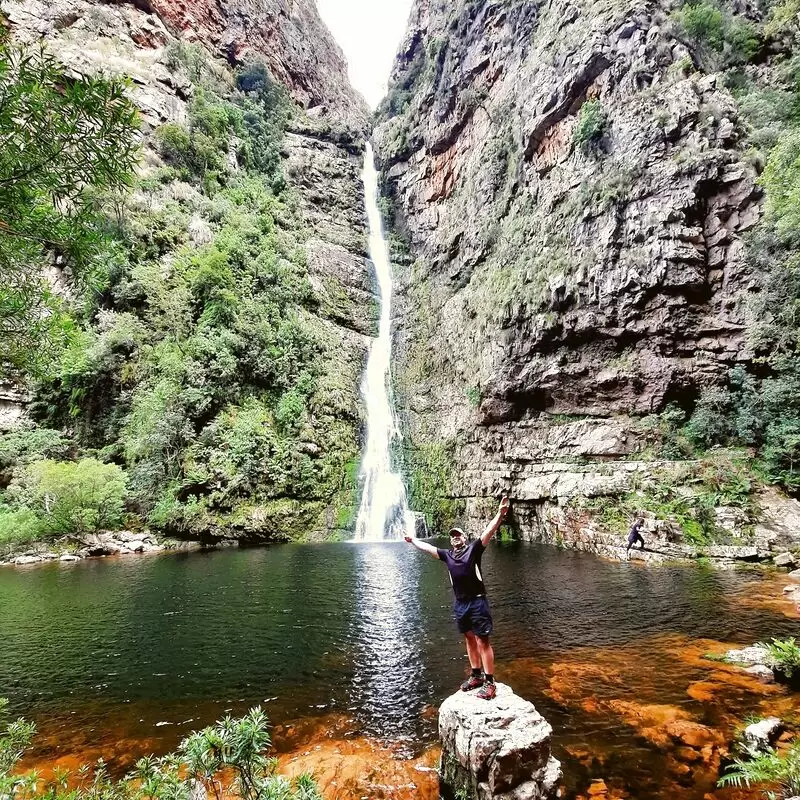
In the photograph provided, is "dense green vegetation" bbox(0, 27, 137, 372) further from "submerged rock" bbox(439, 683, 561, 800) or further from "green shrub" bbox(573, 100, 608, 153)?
"green shrub" bbox(573, 100, 608, 153)

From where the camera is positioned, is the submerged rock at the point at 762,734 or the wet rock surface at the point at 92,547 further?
the wet rock surface at the point at 92,547

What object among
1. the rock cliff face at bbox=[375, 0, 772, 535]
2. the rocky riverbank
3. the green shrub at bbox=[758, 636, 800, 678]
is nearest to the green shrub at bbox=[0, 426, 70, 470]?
the rocky riverbank

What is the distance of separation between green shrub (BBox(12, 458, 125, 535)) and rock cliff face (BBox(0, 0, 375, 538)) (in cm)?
771

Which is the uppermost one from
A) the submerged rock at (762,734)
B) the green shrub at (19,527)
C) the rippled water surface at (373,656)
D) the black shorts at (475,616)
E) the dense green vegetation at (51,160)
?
the dense green vegetation at (51,160)

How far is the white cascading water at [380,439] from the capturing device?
30.3 metres

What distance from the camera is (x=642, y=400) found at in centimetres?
2261

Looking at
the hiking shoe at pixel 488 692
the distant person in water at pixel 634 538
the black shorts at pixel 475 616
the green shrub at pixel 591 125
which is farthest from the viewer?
the green shrub at pixel 591 125

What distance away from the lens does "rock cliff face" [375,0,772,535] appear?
71.5 feet

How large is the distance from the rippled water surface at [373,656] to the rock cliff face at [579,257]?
1062 cm

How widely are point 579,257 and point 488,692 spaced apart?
25574 mm

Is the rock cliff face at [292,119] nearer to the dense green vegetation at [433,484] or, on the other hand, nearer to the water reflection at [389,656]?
the dense green vegetation at [433,484]

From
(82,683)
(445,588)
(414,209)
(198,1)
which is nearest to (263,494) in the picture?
(445,588)

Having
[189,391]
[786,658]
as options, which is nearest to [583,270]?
[786,658]

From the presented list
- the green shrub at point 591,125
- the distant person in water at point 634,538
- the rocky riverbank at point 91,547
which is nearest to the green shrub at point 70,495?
the rocky riverbank at point 91,547
